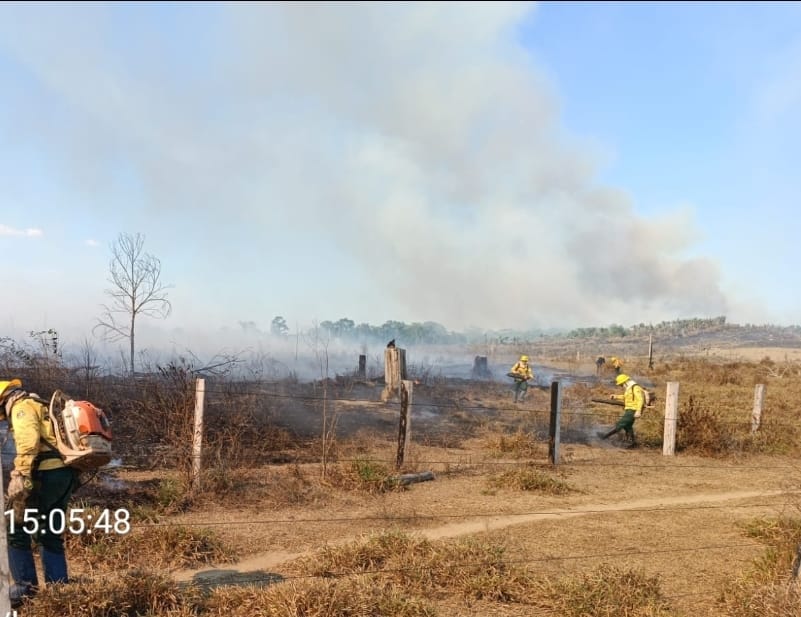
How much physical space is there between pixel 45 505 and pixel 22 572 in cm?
51

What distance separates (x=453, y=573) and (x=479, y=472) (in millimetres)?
5329

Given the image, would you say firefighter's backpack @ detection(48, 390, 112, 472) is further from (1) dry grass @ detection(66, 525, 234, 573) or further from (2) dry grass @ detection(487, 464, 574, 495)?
(2) dry grass @ detection(487, 464, 574, 495)

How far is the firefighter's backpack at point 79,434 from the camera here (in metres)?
4.60

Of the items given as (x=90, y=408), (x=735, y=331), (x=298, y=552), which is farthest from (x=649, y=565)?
(x=735, y=331)

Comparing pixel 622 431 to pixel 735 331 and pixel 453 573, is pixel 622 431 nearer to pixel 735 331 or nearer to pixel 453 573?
pixel 453 573

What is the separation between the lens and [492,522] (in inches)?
315

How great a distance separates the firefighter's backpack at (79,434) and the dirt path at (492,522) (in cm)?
166

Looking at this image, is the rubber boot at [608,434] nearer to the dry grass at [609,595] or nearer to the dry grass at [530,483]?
the dry grass at [530,483]

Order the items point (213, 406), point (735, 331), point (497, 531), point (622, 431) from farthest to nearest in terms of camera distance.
→ point (735, 331) → point (622, 431) → point (213, 406) → point (497, 531)

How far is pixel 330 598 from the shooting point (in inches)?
179

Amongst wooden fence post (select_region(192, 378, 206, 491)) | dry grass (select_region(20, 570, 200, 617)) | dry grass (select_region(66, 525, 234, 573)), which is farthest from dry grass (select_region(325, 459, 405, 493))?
dry grass (select_region(20, 570, 200, 617))

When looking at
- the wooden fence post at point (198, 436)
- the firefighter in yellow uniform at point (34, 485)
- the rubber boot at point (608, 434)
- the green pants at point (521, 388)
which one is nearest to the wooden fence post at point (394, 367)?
the green pants at point (521, 388)

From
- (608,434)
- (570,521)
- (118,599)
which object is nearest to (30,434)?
(118,599)

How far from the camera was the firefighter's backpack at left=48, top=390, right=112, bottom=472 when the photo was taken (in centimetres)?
460
